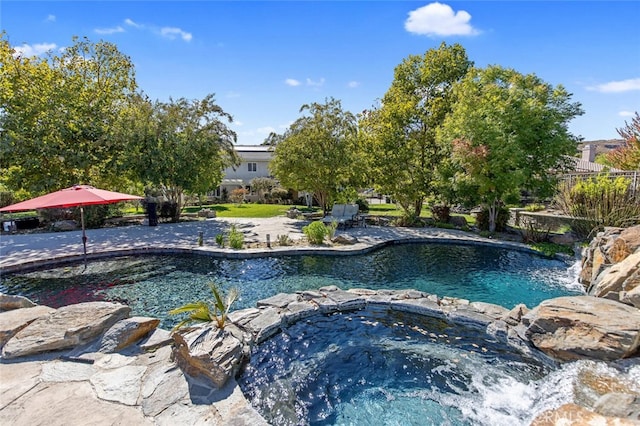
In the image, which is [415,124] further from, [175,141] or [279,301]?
[279,301]

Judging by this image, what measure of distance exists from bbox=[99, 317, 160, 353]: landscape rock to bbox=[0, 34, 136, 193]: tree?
1408cm

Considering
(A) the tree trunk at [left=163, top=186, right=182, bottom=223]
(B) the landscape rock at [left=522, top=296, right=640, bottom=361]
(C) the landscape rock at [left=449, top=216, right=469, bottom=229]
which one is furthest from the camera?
(A) the tree trunk at [left=163, top=186, right=182, bottom=223]

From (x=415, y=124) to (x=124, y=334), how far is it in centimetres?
1695

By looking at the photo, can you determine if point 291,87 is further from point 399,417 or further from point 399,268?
point 399,417

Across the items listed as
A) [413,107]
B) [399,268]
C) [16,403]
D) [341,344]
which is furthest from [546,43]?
[16,403]

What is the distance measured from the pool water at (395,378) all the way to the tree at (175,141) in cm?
1359

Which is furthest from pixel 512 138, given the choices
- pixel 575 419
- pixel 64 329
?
pixel 64 329

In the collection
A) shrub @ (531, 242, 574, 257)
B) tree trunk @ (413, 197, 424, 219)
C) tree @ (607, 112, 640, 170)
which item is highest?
tree @ (607, 112, 640, 170)

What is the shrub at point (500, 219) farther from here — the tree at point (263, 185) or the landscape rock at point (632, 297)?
the tree at point (263, 185)

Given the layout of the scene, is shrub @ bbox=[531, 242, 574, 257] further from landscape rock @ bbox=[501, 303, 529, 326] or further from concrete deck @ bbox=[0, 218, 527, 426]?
concrete deck @ bbox=[0, 218, 527, 426]

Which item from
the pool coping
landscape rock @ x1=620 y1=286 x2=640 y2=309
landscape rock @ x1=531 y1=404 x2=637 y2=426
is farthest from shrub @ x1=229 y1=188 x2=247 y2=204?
landscape rock @ x1=531 y1=404 x2=637 y2=426

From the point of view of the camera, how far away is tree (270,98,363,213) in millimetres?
18500

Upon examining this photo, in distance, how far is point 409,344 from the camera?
558 cm

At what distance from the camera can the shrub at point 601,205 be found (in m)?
10.9
